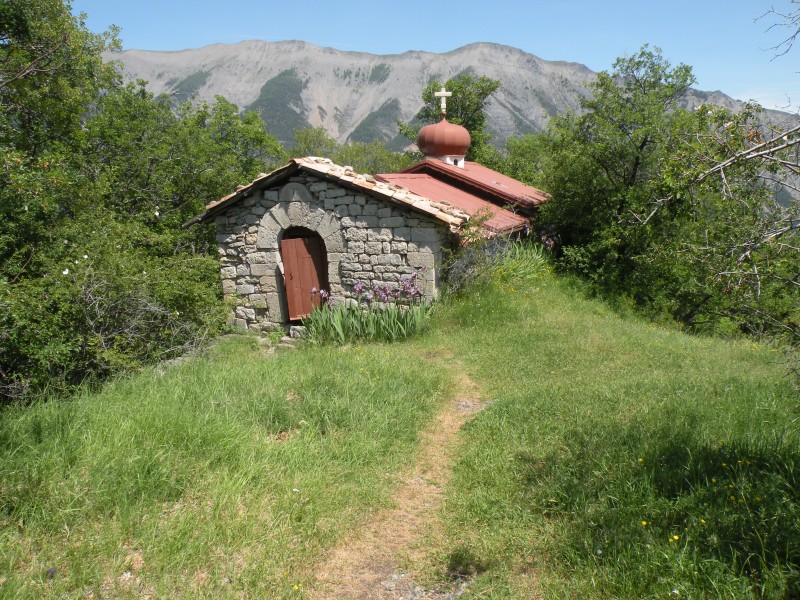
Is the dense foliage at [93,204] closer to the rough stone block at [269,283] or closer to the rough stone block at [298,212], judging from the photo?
the rough stone block at [269,283]

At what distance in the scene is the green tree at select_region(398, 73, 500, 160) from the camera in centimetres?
2448

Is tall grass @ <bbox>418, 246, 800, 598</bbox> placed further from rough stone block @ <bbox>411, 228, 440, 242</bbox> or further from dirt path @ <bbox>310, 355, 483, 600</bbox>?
rough stone block @ <bbox>411, 228, 440, 242</bbox>

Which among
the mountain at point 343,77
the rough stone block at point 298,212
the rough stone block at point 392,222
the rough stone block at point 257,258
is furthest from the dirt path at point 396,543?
the mountain at point 343,77

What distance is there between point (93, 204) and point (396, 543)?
10604 millimetres

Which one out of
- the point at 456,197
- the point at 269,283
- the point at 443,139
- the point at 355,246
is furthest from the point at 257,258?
the point at 443,139

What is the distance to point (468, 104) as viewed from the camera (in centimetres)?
2502

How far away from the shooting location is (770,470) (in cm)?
390

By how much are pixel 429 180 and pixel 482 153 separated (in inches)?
469

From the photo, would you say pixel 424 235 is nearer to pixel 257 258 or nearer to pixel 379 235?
pixel 379 235

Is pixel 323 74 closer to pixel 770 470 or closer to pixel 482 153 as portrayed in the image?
pixel 482 153

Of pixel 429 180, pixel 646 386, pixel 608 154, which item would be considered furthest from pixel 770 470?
pixel 429 180

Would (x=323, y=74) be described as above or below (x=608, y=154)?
above

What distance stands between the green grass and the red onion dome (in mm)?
11371

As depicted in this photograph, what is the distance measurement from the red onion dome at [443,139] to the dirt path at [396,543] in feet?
39.6
